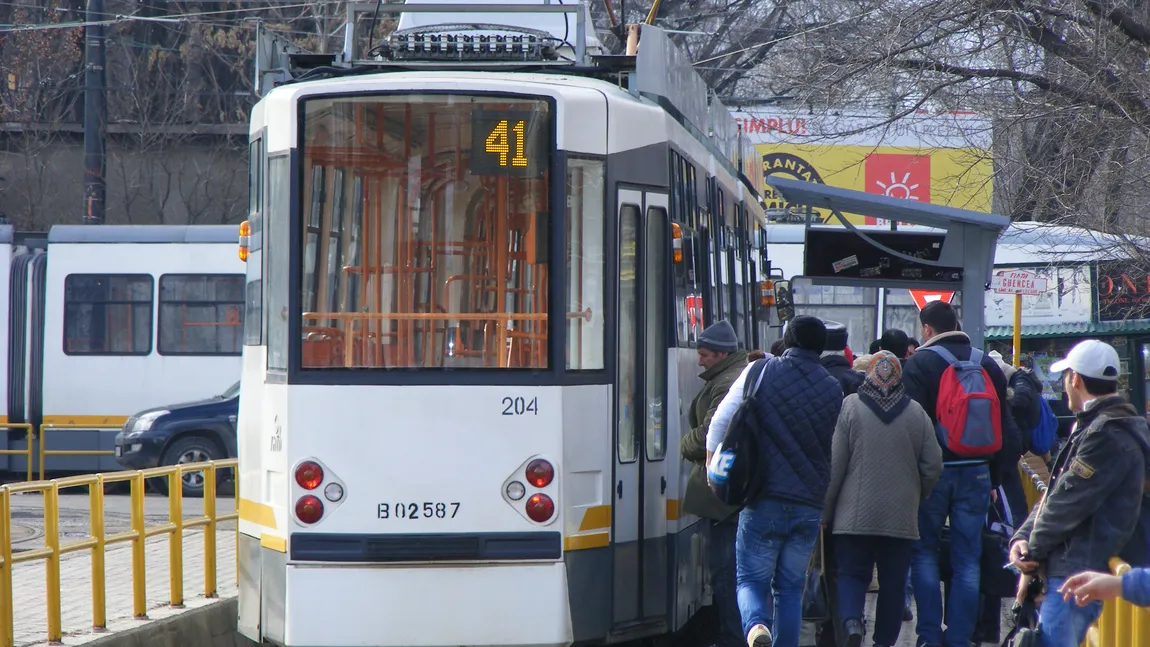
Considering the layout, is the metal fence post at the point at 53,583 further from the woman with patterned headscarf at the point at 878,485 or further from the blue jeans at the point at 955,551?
the blue jeans at the point at 955,551

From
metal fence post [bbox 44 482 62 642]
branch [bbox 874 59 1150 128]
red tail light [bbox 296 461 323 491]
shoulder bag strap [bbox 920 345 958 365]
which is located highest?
branch [bbox 874 59 1150 128]

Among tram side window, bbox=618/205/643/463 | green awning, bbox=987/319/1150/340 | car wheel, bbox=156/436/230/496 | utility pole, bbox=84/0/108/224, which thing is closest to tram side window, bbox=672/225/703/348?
tram side window, bbox=618/205/643/463

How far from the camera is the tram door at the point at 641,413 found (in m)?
7.11

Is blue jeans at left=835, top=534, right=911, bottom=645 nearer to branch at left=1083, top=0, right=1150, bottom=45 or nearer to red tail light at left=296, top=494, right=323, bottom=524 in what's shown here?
red tail light at left=296, top=494, right=323, bottom=524

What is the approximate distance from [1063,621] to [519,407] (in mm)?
2474

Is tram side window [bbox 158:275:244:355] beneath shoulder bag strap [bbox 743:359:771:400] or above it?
above

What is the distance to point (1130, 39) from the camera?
11680 mm

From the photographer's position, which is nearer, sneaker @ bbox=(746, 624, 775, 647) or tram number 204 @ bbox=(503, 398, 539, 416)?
tram number 204 @ bbox=(503, 398, 539, 416)

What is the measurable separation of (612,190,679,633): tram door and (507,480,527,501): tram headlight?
0.59m

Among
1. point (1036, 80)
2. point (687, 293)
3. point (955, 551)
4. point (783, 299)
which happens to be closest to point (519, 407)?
point (687, 293)

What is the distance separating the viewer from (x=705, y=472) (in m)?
7.64

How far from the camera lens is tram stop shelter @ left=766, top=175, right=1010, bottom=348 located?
12.5 meters

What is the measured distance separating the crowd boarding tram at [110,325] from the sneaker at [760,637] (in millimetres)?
14255

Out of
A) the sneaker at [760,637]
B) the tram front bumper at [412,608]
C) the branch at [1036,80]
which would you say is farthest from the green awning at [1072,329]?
the tram front bumper at [412,608]
